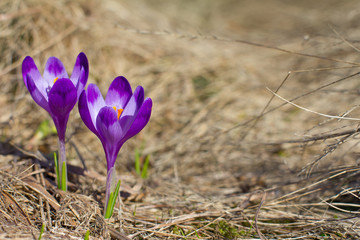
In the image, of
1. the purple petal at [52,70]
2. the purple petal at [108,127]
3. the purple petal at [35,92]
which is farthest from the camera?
the purple petal at [52,70]

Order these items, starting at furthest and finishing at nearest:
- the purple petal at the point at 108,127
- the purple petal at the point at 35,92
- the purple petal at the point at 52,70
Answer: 1. the purple petal at the point at 52,70
2. the purple petal at the point at 35,92
3. the purple petal at the point at 108,127

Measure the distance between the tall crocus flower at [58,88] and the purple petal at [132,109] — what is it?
203 mm

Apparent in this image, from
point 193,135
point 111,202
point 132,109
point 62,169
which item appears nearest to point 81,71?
point 132,109

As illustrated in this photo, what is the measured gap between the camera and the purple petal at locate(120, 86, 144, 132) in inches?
55.8

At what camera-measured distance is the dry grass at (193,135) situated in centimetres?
167

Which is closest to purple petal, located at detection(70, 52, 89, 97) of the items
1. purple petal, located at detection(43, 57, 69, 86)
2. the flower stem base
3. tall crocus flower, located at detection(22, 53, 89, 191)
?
tall crocus flower, located at detection(22, 53, 89, 191)

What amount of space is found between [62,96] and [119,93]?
229 millimetres

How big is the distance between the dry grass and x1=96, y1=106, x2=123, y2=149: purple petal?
0.38m

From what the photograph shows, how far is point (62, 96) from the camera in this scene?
138cm

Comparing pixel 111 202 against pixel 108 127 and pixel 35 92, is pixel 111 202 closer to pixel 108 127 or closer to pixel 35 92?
pixel 108 127

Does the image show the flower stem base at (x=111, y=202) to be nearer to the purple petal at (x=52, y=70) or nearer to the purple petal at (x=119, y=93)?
the purple petal at (x=119, y=93)

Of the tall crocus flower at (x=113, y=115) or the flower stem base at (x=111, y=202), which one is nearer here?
the tall crocus flower at (x=113, y=115)

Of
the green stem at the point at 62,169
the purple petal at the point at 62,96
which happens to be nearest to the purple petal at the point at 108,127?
the purple petal at the point at 62,96

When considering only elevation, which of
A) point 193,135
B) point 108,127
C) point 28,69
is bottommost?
point 193,135
